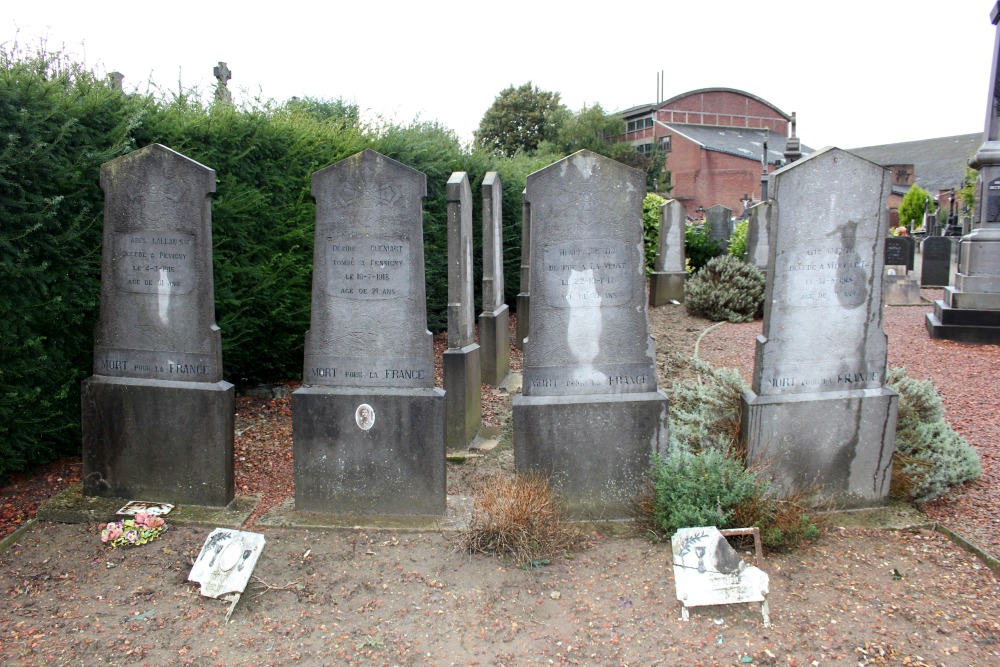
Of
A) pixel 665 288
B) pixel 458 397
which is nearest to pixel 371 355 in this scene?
pixel 458 397

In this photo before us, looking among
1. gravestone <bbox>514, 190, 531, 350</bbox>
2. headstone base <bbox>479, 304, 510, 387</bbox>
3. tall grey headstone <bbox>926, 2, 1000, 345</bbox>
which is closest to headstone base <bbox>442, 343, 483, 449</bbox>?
headstone base <bbox>479, 304, 510, 387</bbox>

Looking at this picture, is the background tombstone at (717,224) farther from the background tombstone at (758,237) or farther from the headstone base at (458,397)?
the headstone base at (458,397)

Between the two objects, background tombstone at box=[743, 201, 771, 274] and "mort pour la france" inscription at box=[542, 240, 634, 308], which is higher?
background tombstone at box=[743, 201, 771, 274]

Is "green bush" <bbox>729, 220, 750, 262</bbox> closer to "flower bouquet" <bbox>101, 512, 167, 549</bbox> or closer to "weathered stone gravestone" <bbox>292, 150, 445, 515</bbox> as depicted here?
"weathered stone gravestone" <bbox>292, 150, 445, 515</bbox>

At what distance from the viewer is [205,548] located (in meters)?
3.79

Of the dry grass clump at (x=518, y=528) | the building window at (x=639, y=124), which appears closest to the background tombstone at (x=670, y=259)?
the dry grass clump at (x=518, y=528)

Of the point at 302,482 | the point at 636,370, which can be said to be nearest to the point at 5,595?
the point at 302,482

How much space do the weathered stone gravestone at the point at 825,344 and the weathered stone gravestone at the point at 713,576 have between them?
113cm

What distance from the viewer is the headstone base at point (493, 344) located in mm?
8266

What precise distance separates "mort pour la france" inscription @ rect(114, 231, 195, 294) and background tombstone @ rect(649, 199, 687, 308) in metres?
12.4

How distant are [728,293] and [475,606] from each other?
10.5 meters

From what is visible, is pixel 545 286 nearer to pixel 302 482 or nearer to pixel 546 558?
pixel 546 558

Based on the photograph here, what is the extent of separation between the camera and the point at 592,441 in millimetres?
4438

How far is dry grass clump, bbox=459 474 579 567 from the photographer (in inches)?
157
